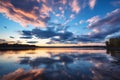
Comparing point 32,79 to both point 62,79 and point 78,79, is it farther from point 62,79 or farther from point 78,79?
point 78,79

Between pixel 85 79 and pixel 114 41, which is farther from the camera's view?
pixel 114 41

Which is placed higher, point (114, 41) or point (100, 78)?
point (114, 41)

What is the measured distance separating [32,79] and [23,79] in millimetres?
760

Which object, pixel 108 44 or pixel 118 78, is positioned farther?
pixel 108 44

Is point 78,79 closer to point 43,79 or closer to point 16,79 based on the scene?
point 43,79

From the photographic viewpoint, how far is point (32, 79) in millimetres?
14977

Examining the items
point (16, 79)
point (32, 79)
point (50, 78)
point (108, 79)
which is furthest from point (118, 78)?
point (16, 79)

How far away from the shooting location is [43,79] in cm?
1509

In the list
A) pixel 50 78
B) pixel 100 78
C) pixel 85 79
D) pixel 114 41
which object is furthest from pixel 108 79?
pixel 114 41

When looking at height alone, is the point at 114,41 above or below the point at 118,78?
above

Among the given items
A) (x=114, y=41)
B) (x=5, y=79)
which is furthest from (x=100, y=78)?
(x=114, y=41)

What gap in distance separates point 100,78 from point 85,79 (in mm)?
1404

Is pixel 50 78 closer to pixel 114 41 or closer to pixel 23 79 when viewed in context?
pixel 23 79

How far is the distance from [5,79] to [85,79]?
686 centimetres
